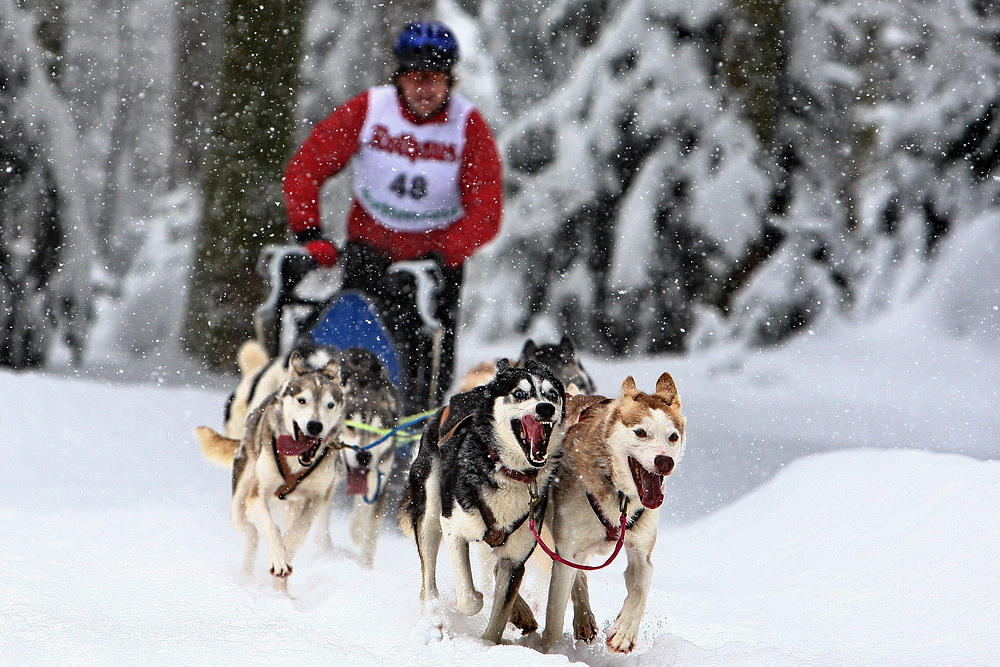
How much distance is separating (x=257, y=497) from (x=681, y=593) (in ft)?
6.06

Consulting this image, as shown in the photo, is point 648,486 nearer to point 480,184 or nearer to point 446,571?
point 446,571

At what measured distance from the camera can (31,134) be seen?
967 centimetres

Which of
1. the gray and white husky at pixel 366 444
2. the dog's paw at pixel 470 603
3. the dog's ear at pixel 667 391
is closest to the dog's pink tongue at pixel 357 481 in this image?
the gray and white husky at pixel 366 444

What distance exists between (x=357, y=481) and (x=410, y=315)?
1083mm

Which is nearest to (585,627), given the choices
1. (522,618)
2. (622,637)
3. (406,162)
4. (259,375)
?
(522,618)

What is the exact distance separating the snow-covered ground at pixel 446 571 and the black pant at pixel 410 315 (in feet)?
2.50

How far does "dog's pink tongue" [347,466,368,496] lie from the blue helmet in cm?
222

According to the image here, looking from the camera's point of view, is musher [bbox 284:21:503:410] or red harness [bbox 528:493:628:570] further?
musher [bbox 284:21:503:410]

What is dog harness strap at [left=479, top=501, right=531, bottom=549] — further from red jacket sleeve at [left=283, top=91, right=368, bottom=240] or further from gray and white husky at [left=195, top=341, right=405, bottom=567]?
red jacket sleeve at [left=283, top=91, right=368, bottom=240]

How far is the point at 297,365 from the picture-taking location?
13.5ft

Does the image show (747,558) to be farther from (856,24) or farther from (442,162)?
(856,24)

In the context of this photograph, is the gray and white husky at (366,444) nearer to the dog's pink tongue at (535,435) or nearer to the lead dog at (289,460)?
the lead dog at (289,460)

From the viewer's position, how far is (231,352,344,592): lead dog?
395 cm

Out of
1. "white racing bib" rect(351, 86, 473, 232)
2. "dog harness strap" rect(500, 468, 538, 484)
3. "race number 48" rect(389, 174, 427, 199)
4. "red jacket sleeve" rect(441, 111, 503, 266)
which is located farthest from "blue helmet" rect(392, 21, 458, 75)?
"dog harness strap" rect(500, 468, 538, 484)
